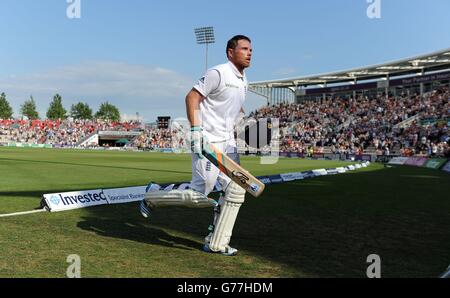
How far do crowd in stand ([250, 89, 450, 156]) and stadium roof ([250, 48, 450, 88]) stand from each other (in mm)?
5003

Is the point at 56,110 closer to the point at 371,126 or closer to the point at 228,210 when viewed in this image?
the point at 371,126

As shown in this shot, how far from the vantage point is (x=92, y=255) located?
18.2ft

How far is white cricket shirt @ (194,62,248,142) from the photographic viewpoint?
18.8 feet

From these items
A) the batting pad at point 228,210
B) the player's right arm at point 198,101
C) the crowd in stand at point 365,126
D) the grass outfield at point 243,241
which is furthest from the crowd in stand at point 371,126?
the player's right arm at point 198,101

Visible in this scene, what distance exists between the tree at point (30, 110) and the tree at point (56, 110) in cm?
374

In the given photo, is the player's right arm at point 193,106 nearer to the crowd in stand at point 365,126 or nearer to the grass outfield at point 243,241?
the grass outfield at point 243,241

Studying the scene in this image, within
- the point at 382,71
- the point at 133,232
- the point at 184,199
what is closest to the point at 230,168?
the point at 184,199

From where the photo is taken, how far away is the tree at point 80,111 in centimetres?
13612

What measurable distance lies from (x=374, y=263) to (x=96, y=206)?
6684 millimetres

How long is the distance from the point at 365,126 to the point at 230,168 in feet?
171

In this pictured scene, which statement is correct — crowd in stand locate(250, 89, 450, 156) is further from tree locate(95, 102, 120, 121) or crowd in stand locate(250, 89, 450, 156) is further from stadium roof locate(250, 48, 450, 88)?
tree locate(95, 102, 120, 121)

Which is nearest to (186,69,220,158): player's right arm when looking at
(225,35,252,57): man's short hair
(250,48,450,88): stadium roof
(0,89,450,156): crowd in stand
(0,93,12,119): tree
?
(225,35,252,57): man's short hair
